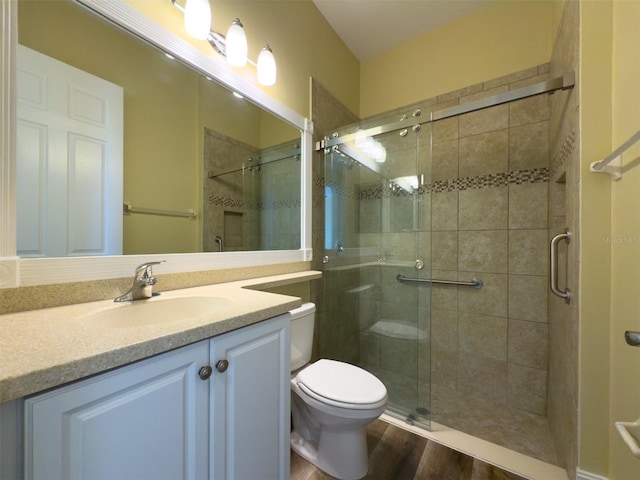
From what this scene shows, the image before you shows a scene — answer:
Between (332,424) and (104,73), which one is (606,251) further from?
(104,73)

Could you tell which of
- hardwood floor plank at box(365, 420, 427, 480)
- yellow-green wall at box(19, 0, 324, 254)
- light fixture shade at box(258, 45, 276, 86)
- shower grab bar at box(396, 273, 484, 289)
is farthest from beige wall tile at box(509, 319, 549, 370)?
light fixture shade at box(258, 45, 276, 86)

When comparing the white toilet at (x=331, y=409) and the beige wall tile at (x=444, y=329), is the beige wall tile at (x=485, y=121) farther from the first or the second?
the white toilet at (x=331, y=409)

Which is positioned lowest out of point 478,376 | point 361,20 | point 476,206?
point 478,376

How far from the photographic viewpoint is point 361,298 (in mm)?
2090

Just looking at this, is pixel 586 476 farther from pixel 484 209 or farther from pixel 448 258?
pixel 484 209

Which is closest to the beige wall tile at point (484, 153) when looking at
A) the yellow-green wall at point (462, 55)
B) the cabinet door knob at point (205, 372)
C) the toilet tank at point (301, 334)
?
the yellow-green wall at point (462, 55)

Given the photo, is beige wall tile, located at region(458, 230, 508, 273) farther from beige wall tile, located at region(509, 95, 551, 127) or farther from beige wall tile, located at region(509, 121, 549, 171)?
beige wall tile, located at region(509, 95, 551, 127)

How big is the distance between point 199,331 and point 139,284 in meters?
0.46

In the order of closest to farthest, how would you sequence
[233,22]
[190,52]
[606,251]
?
1. [606,251]
2. [190,52]
3. [233,22]

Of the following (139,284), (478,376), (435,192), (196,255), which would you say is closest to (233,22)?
(196,255)

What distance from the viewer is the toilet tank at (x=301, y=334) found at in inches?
54.9

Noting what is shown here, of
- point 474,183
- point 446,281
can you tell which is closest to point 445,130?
point 474,183

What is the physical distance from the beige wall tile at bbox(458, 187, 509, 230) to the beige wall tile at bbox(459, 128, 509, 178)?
0.15 meters

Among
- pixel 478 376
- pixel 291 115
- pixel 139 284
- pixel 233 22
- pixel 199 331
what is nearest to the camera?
pixel 199 331
